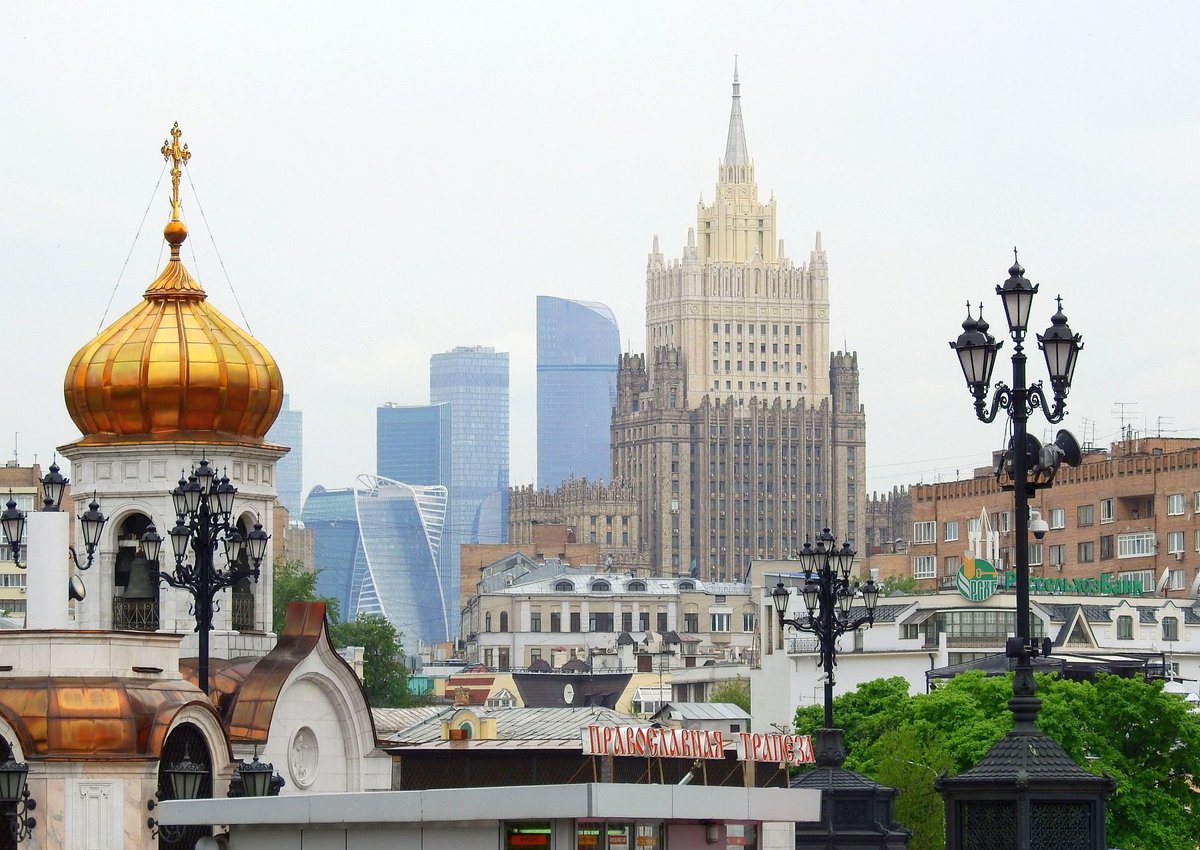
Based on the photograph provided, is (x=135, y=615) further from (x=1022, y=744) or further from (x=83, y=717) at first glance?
(x=1022, y=744)

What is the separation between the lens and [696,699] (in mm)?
144000

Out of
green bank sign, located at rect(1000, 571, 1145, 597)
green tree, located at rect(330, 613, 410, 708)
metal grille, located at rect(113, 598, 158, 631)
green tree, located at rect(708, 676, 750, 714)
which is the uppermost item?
green bank sign, located at rect(1000, 571, 1145, 597)

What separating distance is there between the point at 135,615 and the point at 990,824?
22694 mm

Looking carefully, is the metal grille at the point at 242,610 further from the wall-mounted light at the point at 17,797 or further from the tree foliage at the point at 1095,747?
the tree foliage at the point at 1095,747

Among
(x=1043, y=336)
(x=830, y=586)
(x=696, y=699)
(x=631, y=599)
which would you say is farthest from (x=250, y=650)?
(x=631, y=599)

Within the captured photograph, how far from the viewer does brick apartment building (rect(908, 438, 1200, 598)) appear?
13812 cm

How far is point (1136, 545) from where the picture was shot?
5571 inches

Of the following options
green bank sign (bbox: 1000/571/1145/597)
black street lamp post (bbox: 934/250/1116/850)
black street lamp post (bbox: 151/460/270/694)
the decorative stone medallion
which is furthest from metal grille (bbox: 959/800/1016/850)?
green bank sign (bbox: 1000/571/1145/597)

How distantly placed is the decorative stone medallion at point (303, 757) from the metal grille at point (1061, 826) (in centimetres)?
1899

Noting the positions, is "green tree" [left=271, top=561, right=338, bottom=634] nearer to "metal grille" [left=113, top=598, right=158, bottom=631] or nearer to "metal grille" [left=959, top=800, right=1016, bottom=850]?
"metal grille" [left=113, top=598, right=158, bottom=631]

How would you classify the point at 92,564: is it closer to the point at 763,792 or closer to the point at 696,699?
the point at 763,792

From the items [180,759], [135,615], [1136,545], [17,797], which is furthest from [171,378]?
[1136,545]

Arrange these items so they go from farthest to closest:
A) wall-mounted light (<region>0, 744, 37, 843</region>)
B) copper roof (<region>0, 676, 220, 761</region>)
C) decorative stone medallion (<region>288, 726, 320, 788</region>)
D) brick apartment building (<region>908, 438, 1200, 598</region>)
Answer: brick apartment building (<region>908, 438, 1200, 598</region>)
decorative stone medallion (<region>288, 726, 320, 788</region>)
copper roof (<region>0, 676, 220, 761</region>)
wall-mounted light (<region>0, 744, 37, 843</region>)

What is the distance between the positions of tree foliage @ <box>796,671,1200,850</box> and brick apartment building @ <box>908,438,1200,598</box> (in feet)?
183
